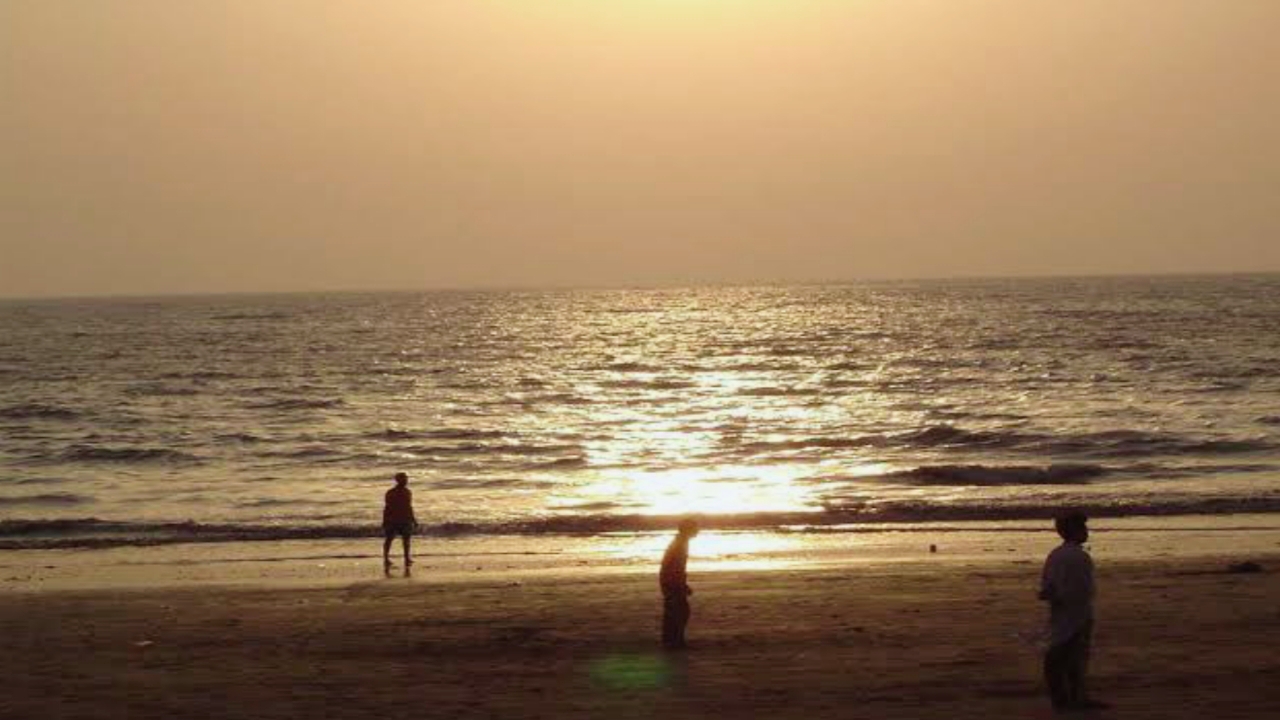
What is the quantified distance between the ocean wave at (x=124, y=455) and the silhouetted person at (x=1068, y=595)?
1282 inches

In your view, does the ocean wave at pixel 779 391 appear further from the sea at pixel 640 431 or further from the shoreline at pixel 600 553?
the shoreline at pixel 600 553

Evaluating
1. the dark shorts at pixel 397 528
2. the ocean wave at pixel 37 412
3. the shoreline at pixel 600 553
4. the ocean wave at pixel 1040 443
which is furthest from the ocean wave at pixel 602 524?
the ocean wave at pixel 37 412

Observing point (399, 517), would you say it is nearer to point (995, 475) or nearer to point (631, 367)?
point (995, 475)

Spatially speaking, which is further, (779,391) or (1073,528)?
(779,391)

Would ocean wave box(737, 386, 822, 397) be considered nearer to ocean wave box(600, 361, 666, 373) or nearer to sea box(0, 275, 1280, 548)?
sea box(0, 275, 1280, 548)

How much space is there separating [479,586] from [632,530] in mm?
8456

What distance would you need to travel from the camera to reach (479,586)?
20219mm

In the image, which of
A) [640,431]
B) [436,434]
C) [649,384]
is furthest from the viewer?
[649,384]

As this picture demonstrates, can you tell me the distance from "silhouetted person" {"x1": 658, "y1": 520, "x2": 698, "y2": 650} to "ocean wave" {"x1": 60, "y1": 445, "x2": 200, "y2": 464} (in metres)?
28.5

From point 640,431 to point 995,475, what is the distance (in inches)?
601

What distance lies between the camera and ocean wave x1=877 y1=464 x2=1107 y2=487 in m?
34.8

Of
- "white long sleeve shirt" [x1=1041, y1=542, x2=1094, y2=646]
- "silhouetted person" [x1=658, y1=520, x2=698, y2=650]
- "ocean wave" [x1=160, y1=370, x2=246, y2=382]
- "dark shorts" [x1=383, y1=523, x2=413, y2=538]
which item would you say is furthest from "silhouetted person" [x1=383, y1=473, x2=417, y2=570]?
"ocean wave" [x1=160, y1=370, x2=246, y2=382]

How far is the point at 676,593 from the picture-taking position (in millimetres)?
15438

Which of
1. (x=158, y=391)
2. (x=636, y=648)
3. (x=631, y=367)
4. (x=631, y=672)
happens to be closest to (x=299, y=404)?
(x=158, y=391)
